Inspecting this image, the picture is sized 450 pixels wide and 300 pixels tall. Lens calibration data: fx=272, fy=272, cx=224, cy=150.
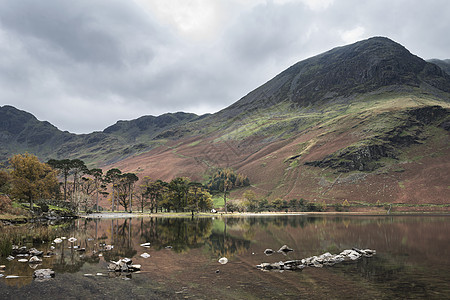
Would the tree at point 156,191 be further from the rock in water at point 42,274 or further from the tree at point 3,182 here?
the rock in water at point 42,274

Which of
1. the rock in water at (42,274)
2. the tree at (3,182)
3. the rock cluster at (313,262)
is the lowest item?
the rock cluster at (313,262)

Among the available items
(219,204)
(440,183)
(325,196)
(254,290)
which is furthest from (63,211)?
(440,183)

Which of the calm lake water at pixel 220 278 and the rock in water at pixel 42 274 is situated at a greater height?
the rock in water at pixel 42 274

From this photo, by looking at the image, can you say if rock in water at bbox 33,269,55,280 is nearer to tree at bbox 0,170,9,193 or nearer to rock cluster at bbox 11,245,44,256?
rock cluster at bbox 11,245,44,256

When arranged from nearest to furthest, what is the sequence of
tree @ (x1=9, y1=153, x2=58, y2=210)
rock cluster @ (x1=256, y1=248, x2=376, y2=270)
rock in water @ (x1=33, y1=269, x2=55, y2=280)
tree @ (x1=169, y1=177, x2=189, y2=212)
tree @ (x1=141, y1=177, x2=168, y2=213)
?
rock in water @ (x1=33, y1=269, x2=55, y2=280) → rock cluster @ (x1=256, y1=248, x2=376, y2=270) → tree @ (x1=9, y1=153, x2=58, y2=210) → tree @ (x1=141, y1=177, x2=168, y2=213) → tree @ (x1=169, y1=177, x2=189, y2=212)

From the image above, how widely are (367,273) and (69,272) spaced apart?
2033cm

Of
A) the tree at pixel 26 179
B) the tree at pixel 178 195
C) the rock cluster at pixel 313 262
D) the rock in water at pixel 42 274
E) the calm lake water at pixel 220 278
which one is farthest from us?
the tree at pixel 178 195

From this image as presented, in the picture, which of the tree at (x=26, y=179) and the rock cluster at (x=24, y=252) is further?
the tree at (x=26, y=179)

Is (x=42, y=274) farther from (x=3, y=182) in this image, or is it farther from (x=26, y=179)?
(x=26, y=179)

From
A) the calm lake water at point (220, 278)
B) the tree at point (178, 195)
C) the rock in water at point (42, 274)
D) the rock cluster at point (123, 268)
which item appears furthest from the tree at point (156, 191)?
the rock in water at point (42, 274)

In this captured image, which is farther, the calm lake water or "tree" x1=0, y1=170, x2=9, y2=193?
"tree" x1=0, y1=170, x2=9, y2=193

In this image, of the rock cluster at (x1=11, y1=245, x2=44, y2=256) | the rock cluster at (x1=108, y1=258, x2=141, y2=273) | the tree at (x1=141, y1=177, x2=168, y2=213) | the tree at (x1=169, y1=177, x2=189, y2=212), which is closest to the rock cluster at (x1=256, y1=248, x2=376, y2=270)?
the rock cluster at (x1=108, y1=258, x2=141, y2=273)

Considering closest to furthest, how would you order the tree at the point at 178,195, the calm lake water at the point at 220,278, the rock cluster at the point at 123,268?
the calm lake water at the point at 220,278, the rock cluster at the point at 123,268, the tree at the point at 178,195

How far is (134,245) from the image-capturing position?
29.9 m
